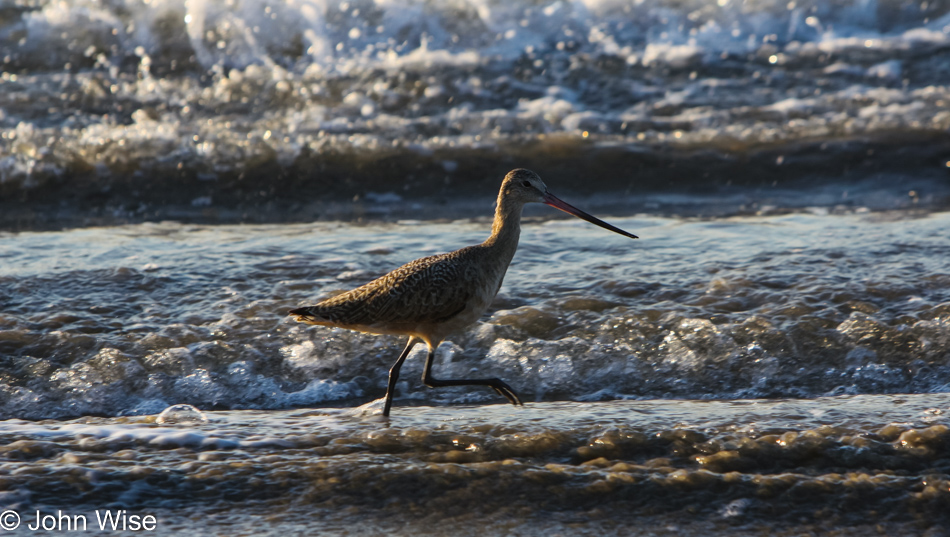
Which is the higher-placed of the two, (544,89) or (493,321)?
(544,89)

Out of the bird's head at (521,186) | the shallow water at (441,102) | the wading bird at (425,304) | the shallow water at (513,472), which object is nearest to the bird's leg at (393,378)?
the wading bird at (425,304)

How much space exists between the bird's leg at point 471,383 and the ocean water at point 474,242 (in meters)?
0.07

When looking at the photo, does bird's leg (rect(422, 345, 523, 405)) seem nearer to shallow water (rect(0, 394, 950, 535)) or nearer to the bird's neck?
shallow water (rect(0, 394, 950, 535))

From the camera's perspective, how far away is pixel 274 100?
27.4 feet

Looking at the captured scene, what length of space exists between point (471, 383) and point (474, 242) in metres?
2.01

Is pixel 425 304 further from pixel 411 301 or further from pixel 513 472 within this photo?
pixel 513 472

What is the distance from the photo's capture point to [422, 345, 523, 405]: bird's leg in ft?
11.7

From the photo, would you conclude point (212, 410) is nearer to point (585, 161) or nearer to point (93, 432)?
point (93, 432)

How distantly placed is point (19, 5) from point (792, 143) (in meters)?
6.94

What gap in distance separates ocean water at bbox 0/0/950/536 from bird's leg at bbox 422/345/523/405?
65 mm

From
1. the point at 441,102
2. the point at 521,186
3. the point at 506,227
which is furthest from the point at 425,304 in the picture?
the point at 441,102

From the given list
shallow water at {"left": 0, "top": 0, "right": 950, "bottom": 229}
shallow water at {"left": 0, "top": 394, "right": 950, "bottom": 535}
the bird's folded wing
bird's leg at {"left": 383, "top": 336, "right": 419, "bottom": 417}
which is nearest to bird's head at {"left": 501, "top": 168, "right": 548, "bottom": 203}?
the bird's folded wing

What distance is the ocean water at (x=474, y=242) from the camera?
2871mm

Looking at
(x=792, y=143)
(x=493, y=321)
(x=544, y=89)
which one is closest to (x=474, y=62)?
(x=544, y=89)
